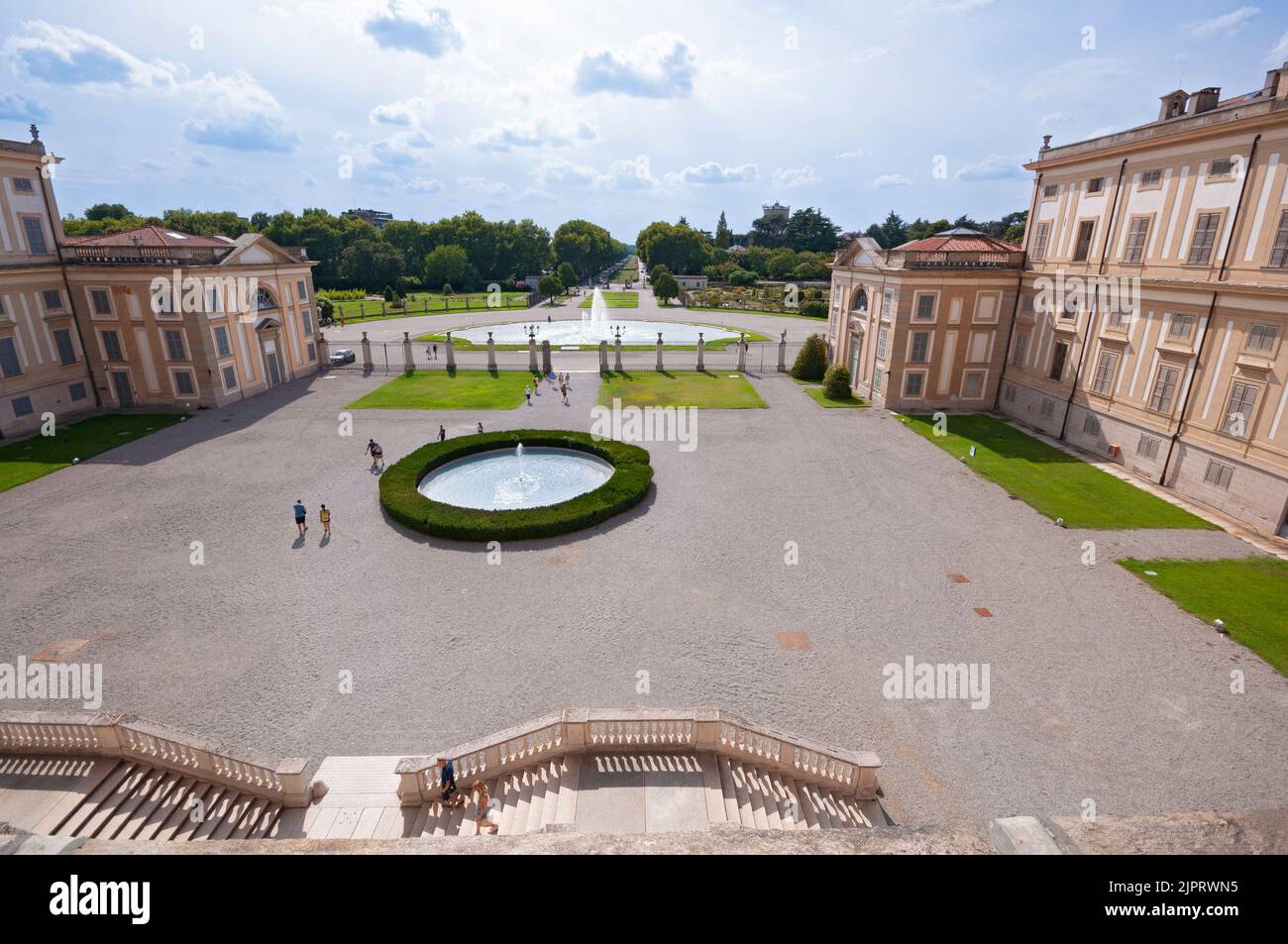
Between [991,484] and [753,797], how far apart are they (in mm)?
23269

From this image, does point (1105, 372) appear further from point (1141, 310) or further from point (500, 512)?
point (500, 512)

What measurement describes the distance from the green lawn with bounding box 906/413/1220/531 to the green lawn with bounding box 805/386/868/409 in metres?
5.30

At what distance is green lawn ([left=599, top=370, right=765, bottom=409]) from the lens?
45188 mm

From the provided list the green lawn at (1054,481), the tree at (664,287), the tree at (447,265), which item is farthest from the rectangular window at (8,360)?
the tree at (447,265)

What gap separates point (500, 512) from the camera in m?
25.9

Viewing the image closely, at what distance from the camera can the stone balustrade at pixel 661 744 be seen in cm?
1380

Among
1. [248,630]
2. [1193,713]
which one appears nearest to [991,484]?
[1193,713]

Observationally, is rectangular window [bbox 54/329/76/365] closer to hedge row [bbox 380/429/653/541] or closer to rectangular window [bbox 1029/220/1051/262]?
hedge row [bbox 380/429/653/541]

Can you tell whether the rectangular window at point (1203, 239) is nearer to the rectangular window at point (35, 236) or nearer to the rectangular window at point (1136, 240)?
the rectangular window at point (1136, 240)

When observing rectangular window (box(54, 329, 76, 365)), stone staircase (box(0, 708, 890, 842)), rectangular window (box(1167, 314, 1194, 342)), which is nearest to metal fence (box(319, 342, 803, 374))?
rectangular window (box(54, 329, 76, 365))

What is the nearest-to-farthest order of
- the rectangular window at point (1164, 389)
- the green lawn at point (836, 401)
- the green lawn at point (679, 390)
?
the rectangular window at point (1164, 389) → the green lawn at point (836, 401) → the green lawn at point (679, 390)

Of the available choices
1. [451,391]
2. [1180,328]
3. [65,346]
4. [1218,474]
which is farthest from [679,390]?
[65,346]

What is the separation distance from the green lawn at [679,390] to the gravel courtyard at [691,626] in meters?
14.8

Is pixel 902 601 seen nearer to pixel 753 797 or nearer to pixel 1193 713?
pixel 1193 713
